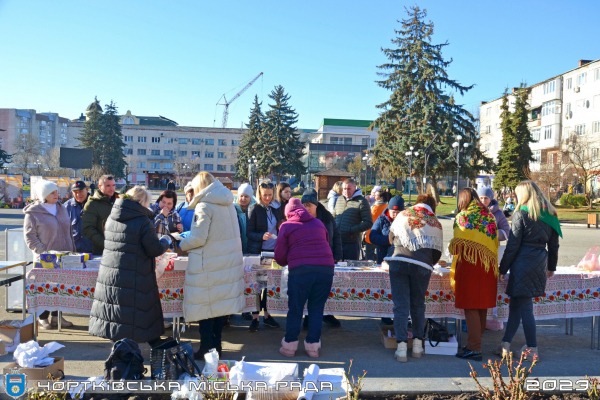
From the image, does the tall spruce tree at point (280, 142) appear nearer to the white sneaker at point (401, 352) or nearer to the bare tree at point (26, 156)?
the bare tree at point (26, 156)

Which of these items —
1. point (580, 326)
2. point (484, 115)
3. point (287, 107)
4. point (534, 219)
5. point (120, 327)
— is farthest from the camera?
point (484, 115)

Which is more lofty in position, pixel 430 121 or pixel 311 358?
pixel 430 121

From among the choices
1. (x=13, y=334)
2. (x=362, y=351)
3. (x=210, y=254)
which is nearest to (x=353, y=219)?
(x=362, y=351)

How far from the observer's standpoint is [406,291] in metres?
4.68

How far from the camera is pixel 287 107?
178 feet

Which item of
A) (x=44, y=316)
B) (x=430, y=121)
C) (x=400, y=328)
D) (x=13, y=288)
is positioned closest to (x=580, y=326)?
(x=400, y=328)

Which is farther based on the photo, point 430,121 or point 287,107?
point 287,107

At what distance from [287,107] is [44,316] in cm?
5012

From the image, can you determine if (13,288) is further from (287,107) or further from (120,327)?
(287,107)

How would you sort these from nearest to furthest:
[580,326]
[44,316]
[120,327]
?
[120,327] < [44,316] < [580,326]

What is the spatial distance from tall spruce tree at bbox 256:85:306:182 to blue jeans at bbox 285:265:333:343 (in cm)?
4874

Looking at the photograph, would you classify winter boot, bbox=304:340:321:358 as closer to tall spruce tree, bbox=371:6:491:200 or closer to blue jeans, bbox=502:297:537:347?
blue jeans, bbox=502:297:537:347

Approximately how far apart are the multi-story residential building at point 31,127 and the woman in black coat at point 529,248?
321 feet

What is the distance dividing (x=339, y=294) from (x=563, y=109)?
5774 centimetres
